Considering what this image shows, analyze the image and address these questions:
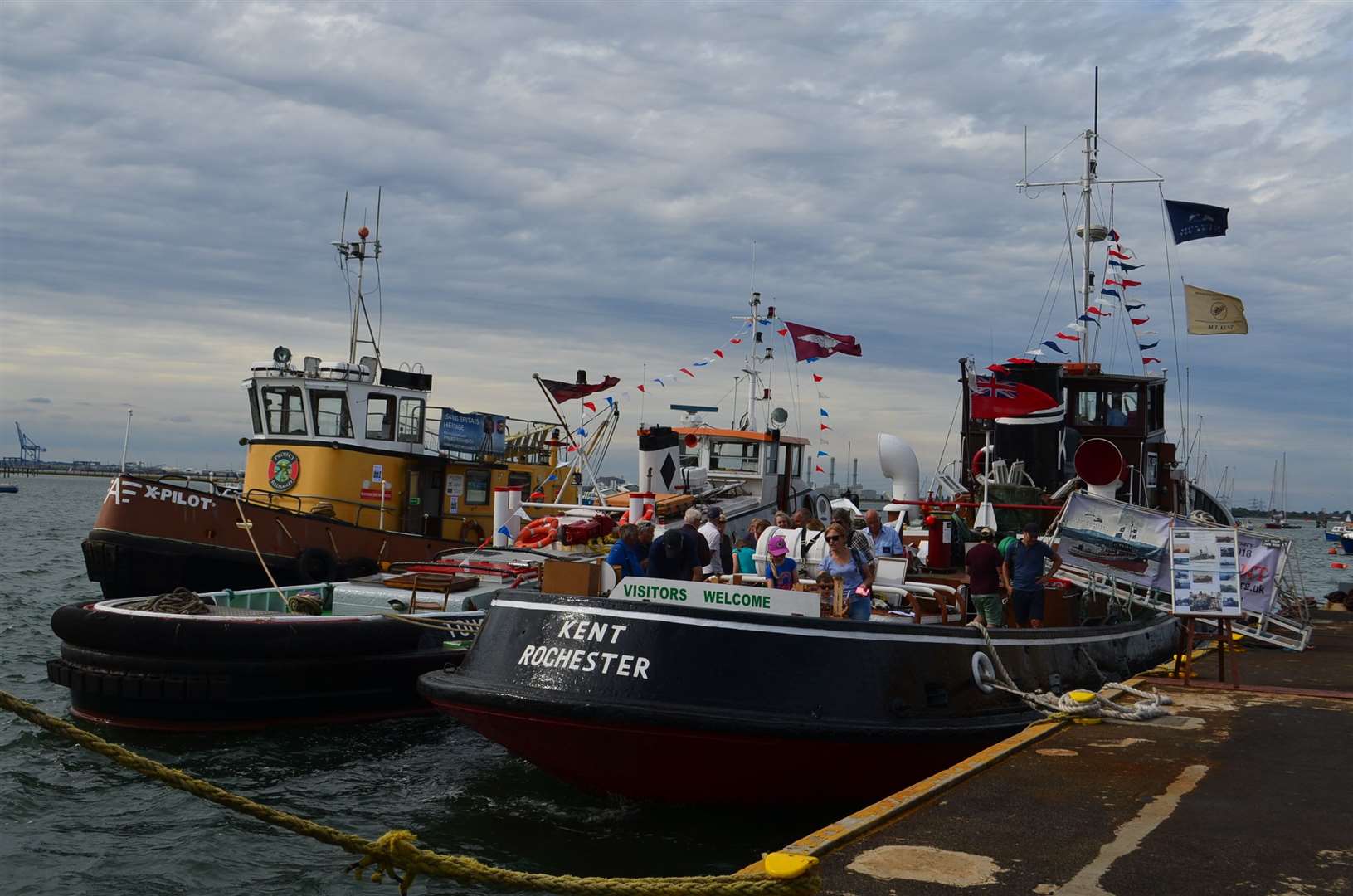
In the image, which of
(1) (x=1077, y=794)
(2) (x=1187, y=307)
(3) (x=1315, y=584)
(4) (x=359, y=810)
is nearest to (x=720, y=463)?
(2) (x=1187, y=307)

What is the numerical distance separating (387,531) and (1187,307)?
13.8 meters

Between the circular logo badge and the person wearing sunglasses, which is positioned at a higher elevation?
the circular logo badge

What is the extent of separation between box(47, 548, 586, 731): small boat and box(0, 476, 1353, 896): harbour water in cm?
27

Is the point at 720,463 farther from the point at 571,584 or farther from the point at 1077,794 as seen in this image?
the point at 1077,794

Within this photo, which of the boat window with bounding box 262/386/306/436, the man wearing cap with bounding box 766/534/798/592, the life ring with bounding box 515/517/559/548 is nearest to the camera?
the man wearing cap with bounding box 766/534/798/592

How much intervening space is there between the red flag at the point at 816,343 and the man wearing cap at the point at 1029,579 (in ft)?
30.1

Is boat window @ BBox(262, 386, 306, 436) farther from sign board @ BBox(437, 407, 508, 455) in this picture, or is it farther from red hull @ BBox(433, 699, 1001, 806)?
red hull @ BBox(433, 699, 1001, 806)

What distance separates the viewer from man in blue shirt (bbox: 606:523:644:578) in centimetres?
1073

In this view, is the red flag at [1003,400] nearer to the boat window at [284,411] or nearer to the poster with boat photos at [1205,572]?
the poster with boat photos at [1205,572]

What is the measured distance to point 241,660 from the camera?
12523 millimetres

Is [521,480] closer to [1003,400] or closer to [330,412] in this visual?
[330,412]

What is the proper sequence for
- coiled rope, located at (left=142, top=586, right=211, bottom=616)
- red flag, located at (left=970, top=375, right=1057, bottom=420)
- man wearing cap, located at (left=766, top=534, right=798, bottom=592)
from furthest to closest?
red flag, located at (left=970, top=375, right=1057, bottom=420) → coiled rope, located at (left=142, top=586, right=211, bottom=616) → man wearing cap, located at (left=766, top=534, right=798, bottom=592)

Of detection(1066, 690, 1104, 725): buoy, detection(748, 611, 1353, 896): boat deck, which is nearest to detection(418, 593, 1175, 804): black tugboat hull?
detection(1066, 690, 1104, 725): buoy

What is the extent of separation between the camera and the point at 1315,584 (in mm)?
51719
